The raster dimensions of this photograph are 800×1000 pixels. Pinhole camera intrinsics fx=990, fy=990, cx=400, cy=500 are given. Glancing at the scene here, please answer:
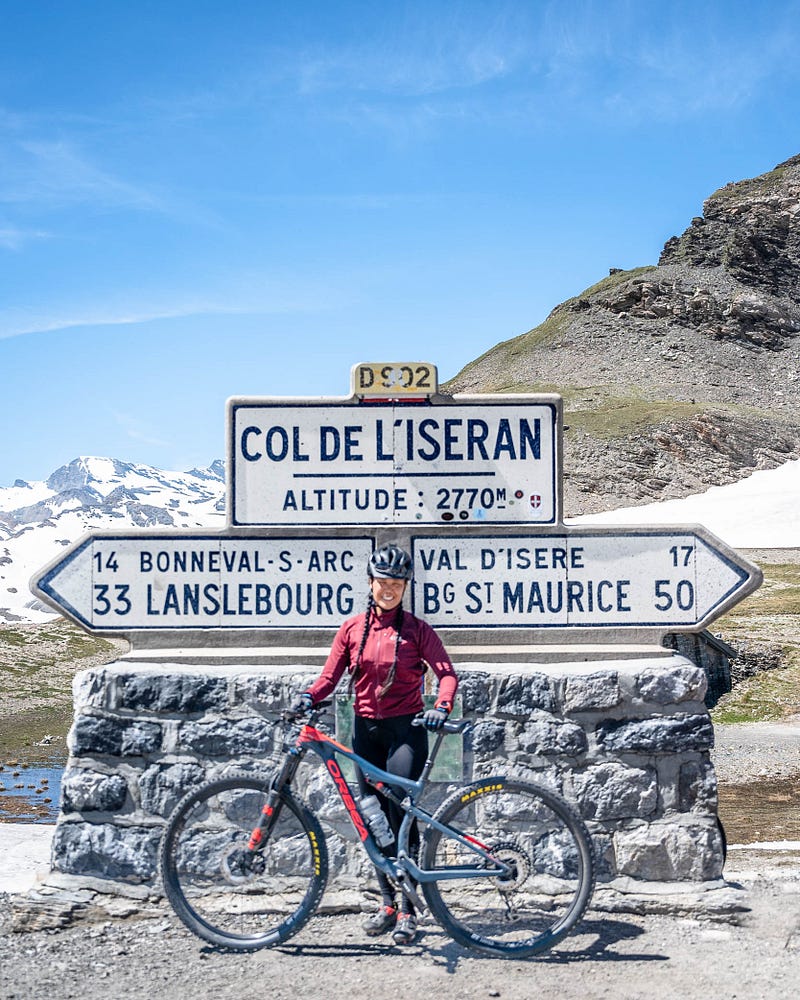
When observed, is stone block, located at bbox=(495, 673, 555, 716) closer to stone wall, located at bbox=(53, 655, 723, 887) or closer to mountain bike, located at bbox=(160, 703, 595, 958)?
stone wall, located at bbox=(53, 655, 723, 887)

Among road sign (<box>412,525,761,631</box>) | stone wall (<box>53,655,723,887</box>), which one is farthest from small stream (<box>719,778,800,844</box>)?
road sign (<box>412,525,761,631</box>)

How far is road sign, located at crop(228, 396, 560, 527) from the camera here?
5766mm

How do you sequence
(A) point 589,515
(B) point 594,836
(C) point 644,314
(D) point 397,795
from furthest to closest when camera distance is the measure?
1. (C) point 644,314
2. (A) point 589,515
3. (B) point 594,836
4. (D) point 397,795

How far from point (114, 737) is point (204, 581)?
989 millimetres

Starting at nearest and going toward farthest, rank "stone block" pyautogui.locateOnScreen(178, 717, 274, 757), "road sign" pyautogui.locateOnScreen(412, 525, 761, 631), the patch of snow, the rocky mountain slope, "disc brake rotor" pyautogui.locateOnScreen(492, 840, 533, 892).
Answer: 1. "disc brake rotor" pyautogui.locateOnScreen(492, 840, 533, 892)
2. "stone block" pyautogui.locateOnScreen(178, 717, 274, 757)
3. "road sign" pyautogui.locateOnScreen(412, 525, 761, 631)
4. the patch of snow
5. the rocky mountain slope

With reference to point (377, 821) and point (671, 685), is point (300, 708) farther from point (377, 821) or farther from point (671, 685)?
point (671, 685)

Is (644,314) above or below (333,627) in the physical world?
above

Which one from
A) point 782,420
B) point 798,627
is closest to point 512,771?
point 798,627

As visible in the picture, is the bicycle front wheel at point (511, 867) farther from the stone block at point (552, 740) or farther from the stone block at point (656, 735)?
the stone block at point (656, 735)

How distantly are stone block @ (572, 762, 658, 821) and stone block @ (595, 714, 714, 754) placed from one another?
124mm

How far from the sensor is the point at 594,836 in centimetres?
534

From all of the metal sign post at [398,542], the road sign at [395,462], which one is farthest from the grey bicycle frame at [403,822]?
the road sign at [395,462]

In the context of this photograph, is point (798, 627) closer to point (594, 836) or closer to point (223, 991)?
point (594, 836)

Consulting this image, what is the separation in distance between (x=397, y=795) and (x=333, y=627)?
1.13 meters
